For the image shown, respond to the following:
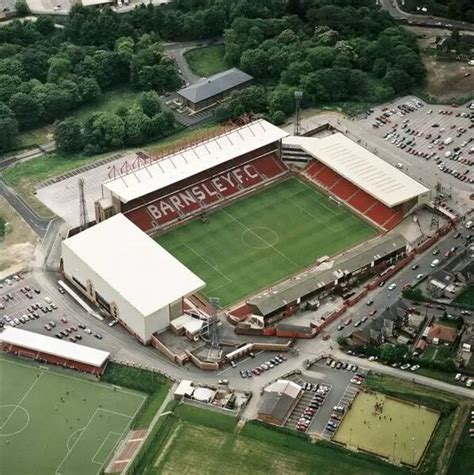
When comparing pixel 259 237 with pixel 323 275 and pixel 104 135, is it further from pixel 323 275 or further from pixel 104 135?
pixel 104 135

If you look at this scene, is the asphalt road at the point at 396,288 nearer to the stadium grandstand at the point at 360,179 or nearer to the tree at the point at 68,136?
the stadium grandstand at the point at 360,179

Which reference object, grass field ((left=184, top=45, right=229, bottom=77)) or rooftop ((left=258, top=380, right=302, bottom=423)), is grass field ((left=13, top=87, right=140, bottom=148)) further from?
rooftop ((left=258, top=380, right=302, bottom=423))

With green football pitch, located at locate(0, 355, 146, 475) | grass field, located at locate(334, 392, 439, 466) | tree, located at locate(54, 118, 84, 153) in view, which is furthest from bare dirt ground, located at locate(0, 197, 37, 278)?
grass field, located at locate(334, 392, 439, 466)

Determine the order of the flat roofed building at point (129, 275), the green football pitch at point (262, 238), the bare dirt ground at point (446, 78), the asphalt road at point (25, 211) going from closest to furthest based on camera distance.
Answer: the flat roofed building at point (129, 275), the green football pitch at point (262, 238), the asphalt road at point (25, 211), the bare dirt ground at point (446, 78)

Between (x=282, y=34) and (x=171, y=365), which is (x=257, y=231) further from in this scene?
(x=282, y=34)

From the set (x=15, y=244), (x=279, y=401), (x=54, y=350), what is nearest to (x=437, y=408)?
(x=279, y=401)

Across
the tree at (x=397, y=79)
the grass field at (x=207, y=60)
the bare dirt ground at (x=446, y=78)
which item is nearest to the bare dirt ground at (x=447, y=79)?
the bare dirt ground at (x=446, y=78)
